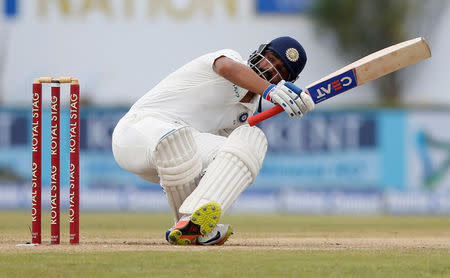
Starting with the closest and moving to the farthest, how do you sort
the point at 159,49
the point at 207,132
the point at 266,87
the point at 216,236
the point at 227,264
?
the point at 227,264
the point at 266,87
the point at 216,236
the point at 207,132
the point at 159,49

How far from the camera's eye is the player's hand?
583cm

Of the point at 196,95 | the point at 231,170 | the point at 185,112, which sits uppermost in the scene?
the point at 196,95

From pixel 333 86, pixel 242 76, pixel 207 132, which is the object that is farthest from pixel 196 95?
pixel 333 86

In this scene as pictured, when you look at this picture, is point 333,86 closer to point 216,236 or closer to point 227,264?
point 216,236

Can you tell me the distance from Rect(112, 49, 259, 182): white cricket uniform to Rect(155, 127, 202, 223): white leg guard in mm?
120

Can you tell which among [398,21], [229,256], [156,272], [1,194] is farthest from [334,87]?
[398,21]

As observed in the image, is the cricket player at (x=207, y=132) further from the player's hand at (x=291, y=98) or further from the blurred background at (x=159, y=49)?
the blurred background at (x=159, y=49)

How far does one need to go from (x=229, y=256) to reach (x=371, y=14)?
17.3 metres

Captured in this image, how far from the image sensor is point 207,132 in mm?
6449

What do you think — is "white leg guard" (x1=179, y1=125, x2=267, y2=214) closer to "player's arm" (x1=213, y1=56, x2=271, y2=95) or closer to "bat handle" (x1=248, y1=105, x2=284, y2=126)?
"bat handle" (x1=248, y1=105, x2=284, y2=126)

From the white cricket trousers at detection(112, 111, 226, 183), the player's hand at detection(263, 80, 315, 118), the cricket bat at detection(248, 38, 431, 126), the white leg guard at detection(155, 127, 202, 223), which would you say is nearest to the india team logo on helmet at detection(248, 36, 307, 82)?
the cricket bat at detection(248, 38, 431, 126)

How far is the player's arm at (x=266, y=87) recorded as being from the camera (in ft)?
19.2

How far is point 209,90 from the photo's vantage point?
6262 millimetres

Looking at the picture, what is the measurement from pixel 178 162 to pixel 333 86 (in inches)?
42.0
